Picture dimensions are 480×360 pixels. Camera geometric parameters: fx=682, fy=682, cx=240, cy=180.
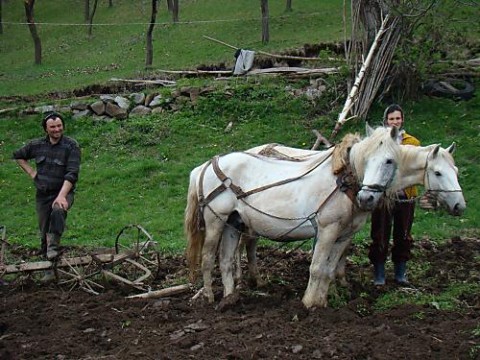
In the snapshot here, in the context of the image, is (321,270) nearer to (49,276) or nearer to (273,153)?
(273,153)

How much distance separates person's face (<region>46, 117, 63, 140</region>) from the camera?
7969mm

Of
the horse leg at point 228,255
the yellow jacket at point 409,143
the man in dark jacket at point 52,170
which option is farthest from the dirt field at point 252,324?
the yellow jacket at point 409,143

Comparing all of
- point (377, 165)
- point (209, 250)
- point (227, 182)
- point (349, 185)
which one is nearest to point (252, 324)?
point (209, 250)

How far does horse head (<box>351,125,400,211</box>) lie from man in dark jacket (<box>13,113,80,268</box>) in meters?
3.52

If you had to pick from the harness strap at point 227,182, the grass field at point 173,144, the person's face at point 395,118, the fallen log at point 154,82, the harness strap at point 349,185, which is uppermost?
the person's face at point 395,118

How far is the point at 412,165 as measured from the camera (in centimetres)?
654

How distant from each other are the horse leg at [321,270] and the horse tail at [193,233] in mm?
1466

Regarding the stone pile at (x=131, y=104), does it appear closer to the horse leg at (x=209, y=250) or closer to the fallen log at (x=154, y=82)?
the fallen log at (x=154, y=82)

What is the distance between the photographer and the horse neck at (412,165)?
6508mm

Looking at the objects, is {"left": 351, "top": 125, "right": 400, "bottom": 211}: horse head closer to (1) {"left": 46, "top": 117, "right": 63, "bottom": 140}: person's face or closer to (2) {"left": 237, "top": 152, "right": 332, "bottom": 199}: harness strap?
(2) {"left": 237, "top": 152, "right": 332, "bottom": 199}: harness strap

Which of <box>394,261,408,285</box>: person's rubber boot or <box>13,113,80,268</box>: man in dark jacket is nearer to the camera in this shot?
<box>394,261,408,285</box>: person's rubber boot

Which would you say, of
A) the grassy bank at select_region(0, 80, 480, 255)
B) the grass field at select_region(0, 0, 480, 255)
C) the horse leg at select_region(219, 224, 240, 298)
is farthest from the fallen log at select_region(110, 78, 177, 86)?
the horse leg at select_region(219, 224, 240, 298)

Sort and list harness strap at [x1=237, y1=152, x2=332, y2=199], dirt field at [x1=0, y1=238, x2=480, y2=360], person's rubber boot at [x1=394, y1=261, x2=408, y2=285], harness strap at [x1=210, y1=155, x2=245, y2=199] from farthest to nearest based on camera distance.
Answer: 1. person's rubber boot at [x1=394, y1=261, x2=408, y2=285]
2. harness strap at [x1=210, y1=155, x2=245, y2=199]
3. harness strap at [x1=237, y1=152, x2=332, y2=199]
4. dirt field at [x1=0, y1=238, x2=480, y2=360]

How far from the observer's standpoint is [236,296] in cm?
703
